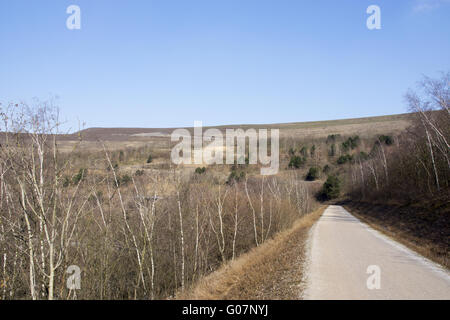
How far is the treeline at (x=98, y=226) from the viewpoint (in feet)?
24.9

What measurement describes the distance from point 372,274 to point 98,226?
11.5 meters

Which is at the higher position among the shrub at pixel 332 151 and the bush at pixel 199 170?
the shrub at pixel 332 151

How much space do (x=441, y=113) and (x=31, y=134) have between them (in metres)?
31.7

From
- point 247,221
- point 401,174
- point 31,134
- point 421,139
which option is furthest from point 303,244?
point 401,174

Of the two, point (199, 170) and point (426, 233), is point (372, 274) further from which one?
point (199, 170)

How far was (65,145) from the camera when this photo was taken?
8734 millimetres

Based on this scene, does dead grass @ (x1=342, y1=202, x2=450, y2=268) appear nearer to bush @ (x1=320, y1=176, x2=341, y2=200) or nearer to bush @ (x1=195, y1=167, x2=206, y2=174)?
bush @ (x1=195, y1=167, x2=206, y2=174)

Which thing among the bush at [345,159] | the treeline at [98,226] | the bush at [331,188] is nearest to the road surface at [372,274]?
the treeline at [98,226]

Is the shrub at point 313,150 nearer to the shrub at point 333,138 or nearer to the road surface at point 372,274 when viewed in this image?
the shrub at point 333,138

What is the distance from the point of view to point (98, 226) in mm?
14242

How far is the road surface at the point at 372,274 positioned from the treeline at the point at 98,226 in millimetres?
5045

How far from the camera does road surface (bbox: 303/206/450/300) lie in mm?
7199

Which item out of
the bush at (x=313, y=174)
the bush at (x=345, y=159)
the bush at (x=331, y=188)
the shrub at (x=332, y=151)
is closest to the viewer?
the bush at (x=331, y=188)

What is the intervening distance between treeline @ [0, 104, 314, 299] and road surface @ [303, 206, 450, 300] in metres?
5.04
